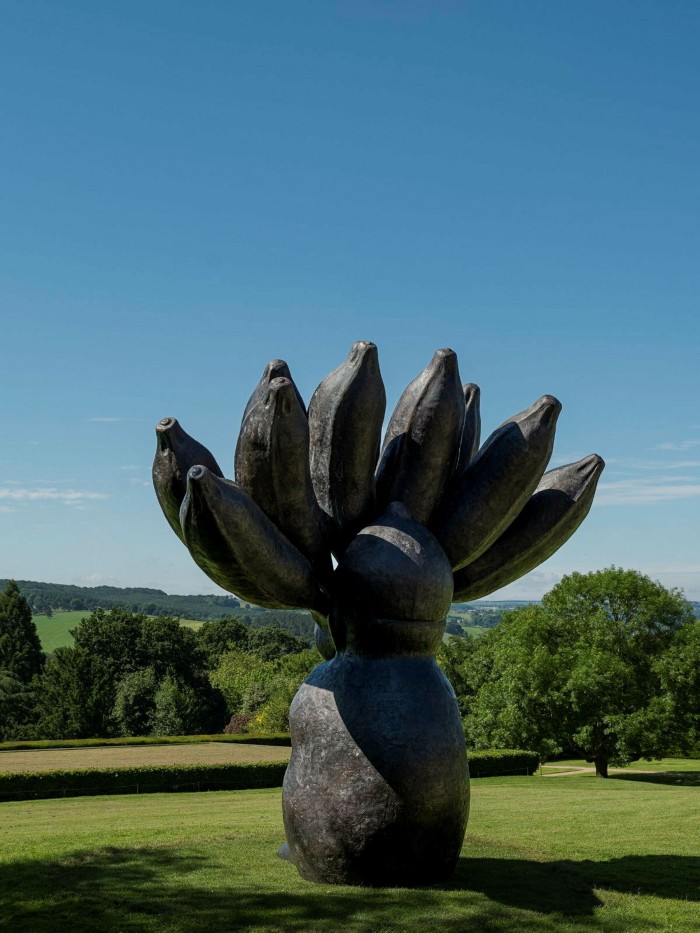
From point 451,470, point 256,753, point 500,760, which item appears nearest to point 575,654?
point 500,760

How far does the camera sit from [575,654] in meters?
34.0

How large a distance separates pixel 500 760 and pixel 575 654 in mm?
4737

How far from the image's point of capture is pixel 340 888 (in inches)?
334

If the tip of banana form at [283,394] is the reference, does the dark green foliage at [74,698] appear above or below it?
below

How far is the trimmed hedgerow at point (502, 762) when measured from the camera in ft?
105

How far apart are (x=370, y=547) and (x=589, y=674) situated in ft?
84.9

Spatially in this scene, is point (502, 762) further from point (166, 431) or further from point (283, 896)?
point (166, 431)

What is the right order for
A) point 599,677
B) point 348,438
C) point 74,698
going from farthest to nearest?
point 74,698
point 599,677
point 348,438

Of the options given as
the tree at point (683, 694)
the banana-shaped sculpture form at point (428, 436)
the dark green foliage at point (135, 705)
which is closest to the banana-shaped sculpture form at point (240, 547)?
the banana-shaped sculpture form at point (428, 436)

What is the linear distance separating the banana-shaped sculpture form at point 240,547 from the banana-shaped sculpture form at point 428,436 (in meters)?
1.34

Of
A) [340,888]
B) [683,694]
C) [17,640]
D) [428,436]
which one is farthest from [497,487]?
[17,640]

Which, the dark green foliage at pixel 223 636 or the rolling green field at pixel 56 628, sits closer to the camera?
the dark green foliage at pixel 223 636

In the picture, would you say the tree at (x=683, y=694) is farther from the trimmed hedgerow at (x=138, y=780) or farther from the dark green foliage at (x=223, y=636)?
the dark green foliage at (x=223, y=636)

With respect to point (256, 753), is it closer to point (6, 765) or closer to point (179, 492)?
point (6, 765)
